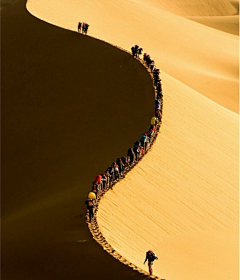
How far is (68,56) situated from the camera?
34125mm

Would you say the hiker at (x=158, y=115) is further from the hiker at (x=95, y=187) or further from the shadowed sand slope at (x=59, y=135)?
the hiker at (x=95, y=187)

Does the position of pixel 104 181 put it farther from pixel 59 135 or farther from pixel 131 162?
pixel 59 135

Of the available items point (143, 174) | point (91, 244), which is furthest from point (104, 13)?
point (91, 244)

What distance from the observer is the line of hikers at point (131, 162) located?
1916cm

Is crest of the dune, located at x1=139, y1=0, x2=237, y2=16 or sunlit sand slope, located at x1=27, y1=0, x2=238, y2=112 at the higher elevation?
crest of the dune, located at x1=139, y1=0, x2=237, y2=16

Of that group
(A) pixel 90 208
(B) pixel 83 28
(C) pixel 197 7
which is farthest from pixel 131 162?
(C) pixel 197 7

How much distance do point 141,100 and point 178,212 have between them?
772cm

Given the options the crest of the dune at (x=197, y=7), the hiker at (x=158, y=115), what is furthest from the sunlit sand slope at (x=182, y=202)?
the crest of the dune at (x=197, y=7)

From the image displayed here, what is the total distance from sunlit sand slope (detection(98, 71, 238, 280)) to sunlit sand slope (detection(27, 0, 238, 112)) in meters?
11.4

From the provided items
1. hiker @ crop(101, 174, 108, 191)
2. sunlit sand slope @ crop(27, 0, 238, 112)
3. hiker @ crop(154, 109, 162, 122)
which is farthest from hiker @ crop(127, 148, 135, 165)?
sunlit sand slope @ crop(27, 0, 238, 112)

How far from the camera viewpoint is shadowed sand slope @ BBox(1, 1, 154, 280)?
18047 millimetres

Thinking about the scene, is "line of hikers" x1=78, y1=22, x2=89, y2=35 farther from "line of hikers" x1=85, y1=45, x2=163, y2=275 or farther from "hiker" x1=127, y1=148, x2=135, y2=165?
"hiker" x1=127, y1=148, x2=135, y2=165

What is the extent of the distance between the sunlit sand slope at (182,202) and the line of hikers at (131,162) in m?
0.23

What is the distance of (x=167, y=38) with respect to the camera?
51000 mm
